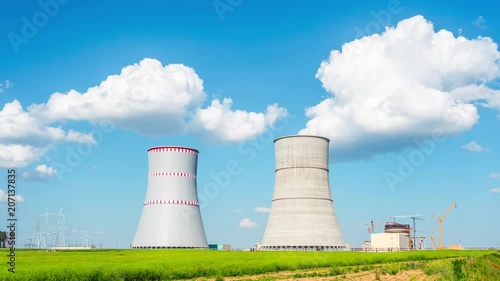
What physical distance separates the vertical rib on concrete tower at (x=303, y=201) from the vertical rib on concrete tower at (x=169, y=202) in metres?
7.54

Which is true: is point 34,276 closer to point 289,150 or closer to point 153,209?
point 153,209

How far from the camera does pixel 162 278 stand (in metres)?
19.4

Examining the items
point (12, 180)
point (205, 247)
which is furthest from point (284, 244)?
point (12, 180)

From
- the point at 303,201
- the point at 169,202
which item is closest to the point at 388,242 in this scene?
the point at 303,201

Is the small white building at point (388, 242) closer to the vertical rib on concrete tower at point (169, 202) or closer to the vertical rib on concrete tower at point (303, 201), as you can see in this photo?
the vertical rib on concrete tower at point (303, 201)

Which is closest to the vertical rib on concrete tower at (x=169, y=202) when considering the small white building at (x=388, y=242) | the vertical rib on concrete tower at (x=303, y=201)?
the vertical rib on concrete tower at (x=303, y=201)

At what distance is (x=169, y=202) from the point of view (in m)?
40.6

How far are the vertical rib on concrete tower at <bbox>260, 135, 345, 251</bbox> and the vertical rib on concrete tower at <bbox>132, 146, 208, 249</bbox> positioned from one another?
7.54 metres

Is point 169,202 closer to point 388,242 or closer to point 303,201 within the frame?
point 303,201

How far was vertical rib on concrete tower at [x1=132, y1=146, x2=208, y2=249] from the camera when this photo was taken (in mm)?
40750

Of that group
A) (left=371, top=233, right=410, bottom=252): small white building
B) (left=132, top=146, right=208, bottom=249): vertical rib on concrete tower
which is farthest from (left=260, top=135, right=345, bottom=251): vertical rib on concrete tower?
(left=371, top=233, right=410, bottom=252): small white building

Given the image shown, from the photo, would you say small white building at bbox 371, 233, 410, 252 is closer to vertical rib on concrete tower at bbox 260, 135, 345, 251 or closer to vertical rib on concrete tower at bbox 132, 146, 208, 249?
vertical rib on concrete tower at bbox 260, 135, 345, 251

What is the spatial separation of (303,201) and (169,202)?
36.8ft

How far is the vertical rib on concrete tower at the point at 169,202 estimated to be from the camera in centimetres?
4075
